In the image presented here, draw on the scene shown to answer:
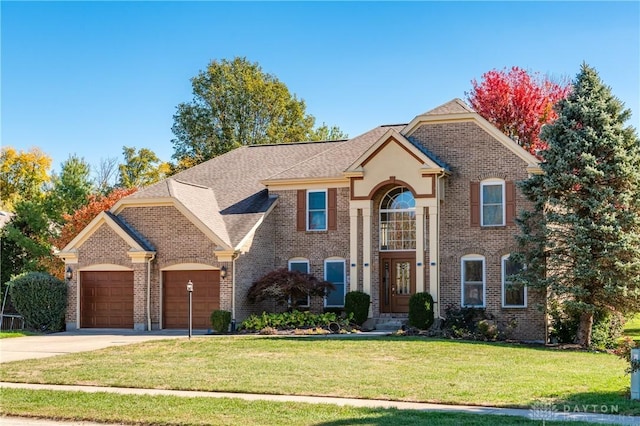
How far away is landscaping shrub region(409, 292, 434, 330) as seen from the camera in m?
27.6

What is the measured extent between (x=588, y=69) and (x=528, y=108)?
2263 centimetres

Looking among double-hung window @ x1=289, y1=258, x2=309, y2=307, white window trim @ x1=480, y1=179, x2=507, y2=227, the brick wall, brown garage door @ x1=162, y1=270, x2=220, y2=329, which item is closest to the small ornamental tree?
brown garage door @ x1=162, y1=270, x2=220, y2=329

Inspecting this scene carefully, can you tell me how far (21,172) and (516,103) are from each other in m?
40.7

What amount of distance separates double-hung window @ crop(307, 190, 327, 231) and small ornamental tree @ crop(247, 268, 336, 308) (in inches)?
100

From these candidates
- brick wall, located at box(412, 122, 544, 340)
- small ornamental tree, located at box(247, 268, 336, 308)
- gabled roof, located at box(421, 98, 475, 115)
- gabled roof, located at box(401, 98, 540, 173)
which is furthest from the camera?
gabled roof, located at box(421, 98, 475, 115)

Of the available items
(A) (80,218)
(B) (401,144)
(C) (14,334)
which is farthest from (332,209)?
(A) (80,218)

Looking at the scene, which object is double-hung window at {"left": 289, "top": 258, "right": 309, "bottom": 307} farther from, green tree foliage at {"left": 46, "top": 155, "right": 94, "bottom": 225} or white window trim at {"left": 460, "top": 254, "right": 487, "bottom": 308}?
green tree foliage at {"left": 46, "top": 155, "right": 94, "bottom": 225}

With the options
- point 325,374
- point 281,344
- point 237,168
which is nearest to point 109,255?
point 237,168

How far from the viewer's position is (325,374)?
16.6 m

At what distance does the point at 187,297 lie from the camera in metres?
29.6

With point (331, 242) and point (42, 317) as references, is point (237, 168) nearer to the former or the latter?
point (331, 242)

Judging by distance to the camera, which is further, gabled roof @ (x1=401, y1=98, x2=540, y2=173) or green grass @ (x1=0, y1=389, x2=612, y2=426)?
gabled roof @ (x1=401, y1=98, x2=540, y2=173)

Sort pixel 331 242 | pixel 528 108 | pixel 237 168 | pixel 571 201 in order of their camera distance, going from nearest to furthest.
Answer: pixel 571 201, pixel 331 242, pixel 237 168, pixel 528 108

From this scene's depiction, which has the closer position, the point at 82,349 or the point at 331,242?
the point at 82,349
